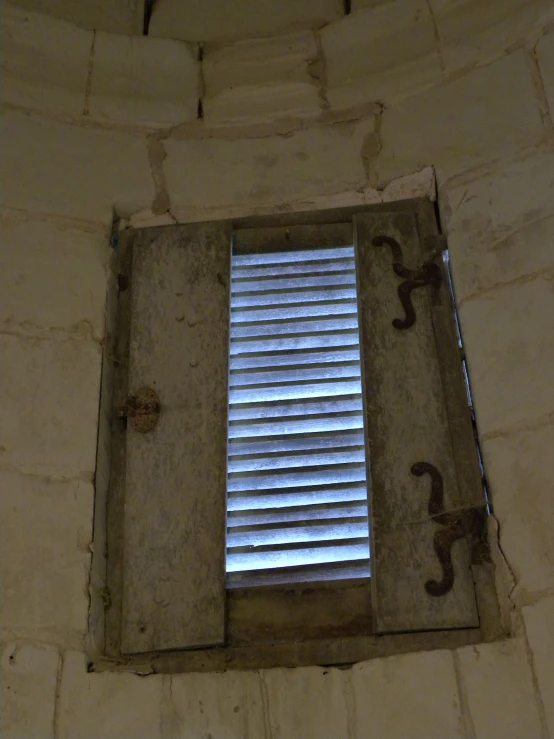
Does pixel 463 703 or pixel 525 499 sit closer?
pixel 463 703

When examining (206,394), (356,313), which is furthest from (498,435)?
(206,394)

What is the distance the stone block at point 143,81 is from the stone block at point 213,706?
1.64 meters

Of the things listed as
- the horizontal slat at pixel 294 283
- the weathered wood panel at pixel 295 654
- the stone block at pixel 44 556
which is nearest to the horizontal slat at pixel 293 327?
the horizontal slat at pixel 294 283

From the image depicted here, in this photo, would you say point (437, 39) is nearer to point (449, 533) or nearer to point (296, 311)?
point (296, 311)

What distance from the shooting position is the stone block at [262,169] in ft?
8.55

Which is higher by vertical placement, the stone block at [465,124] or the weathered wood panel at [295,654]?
the stone block at [465,124]

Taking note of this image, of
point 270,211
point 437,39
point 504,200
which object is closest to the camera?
point 504,200

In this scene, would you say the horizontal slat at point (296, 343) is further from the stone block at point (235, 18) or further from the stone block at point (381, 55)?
the stone block at point (235, 18)

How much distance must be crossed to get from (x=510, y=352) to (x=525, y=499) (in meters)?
0.37

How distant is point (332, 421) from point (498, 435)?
1.35 ft

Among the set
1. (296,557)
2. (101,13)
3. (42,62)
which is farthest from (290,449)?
(101,13)

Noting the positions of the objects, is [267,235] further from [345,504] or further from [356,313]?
[345,504]

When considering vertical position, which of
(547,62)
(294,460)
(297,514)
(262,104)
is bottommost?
(297,514)

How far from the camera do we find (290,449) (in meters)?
2.25
